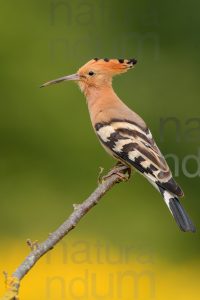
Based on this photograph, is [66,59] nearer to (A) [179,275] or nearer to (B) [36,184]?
(B) [36,184]

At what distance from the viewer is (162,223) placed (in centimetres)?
527

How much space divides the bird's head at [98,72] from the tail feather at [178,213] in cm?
55

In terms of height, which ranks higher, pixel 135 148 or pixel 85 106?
pixel 85 106

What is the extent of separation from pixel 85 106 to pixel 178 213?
2.72 meters

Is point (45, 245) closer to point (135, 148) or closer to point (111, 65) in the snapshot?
point (135, 148)

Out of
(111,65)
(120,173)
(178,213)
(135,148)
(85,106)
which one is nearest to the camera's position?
(178,213)

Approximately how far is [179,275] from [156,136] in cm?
112

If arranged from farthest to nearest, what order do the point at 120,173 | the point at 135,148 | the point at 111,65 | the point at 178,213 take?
the point at 111,65 < the point at 135,148 < the point at 120,173 < the point at 178,213

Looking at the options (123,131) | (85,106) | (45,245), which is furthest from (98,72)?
(85,106)

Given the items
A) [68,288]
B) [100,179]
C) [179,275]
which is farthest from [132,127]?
[179,275]

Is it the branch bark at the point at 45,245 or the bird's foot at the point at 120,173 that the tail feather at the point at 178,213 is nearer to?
the bird's foot at the point at 120,173

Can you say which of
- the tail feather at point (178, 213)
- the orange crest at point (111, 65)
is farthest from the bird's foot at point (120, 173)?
the orange crest at point (111, 65)

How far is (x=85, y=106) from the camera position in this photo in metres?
5.54

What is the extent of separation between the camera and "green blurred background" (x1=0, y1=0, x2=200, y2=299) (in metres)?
5.27
